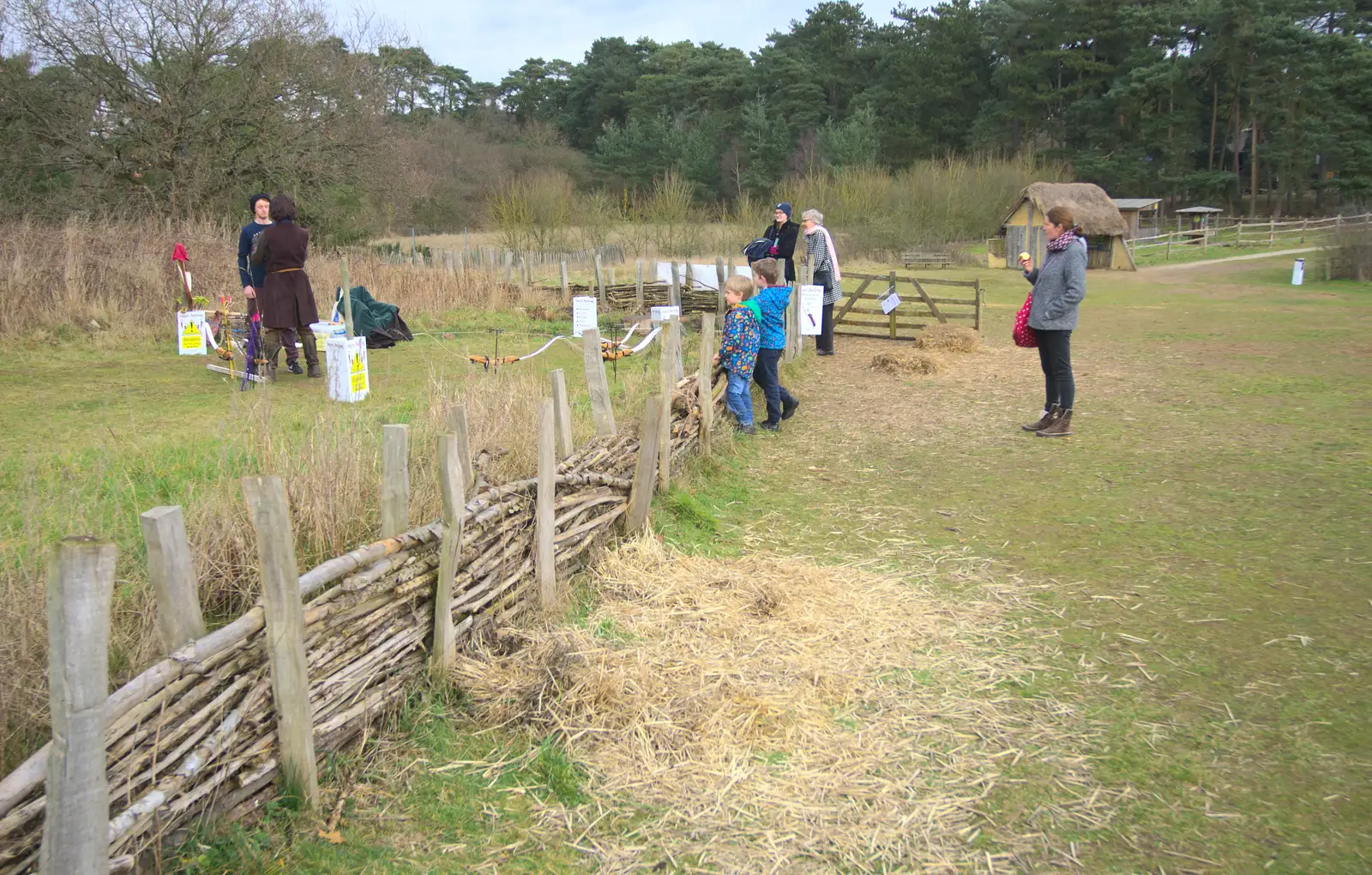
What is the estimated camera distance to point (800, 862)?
2.80m

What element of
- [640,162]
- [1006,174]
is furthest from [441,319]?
[640,162]

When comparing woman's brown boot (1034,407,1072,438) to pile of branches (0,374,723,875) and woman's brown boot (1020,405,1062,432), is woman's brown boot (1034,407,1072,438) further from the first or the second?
pile of branches (0,374,723,875)

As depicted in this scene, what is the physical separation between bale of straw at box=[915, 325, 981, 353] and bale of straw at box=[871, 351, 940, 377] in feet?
3.41

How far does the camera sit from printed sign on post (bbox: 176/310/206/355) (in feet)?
36.6

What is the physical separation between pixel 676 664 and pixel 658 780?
0.68 meters

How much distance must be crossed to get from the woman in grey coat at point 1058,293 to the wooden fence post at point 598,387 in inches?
134

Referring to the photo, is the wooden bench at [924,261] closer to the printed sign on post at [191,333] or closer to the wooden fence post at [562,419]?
the printed sign on post at [191,333]

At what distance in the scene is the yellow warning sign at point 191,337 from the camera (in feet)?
36.8

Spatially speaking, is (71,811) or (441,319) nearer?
(71,811)

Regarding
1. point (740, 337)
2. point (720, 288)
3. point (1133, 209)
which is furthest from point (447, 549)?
point (1133, 209)

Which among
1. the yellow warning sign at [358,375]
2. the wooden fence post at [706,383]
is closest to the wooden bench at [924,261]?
the yellow warning sign at [358,375]

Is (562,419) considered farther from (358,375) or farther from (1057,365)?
(1057,365)

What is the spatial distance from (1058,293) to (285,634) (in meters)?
6.07

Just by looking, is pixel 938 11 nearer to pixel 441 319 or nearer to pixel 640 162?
pixel 640 162
